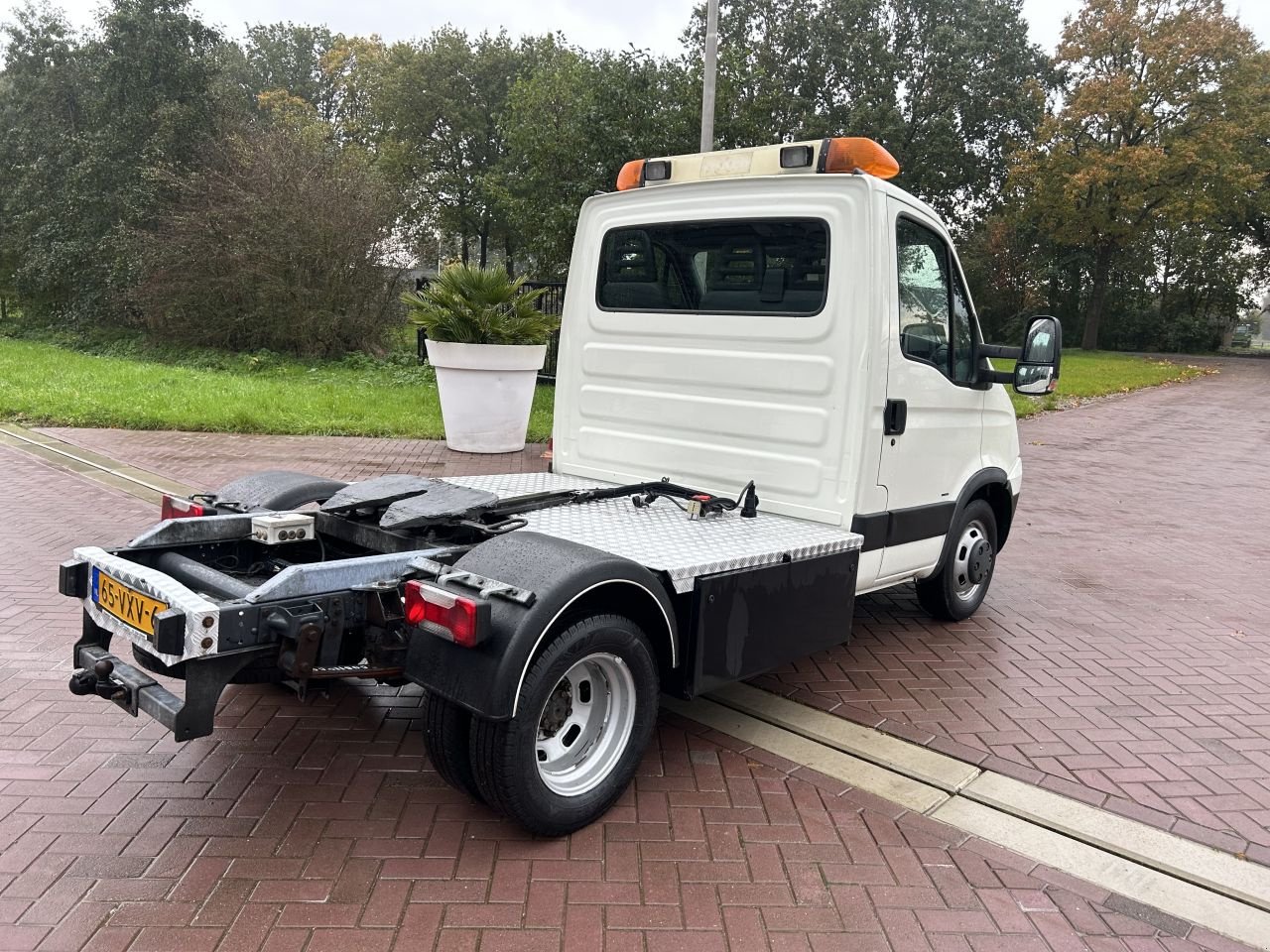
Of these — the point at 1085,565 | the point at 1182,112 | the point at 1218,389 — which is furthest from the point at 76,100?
the point at 1182,112

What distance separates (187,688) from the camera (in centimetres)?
267

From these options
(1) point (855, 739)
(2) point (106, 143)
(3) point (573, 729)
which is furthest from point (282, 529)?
(2) point (106, 143)

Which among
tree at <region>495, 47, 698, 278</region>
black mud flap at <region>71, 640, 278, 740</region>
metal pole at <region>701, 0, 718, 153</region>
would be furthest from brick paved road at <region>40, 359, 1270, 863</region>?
tree at <region>495, 47, 698, 278</region>

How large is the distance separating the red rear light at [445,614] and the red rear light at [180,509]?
1.51m

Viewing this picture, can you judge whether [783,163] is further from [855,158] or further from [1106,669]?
[1106,669]

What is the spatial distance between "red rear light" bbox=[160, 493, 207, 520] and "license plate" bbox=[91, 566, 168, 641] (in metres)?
0.73

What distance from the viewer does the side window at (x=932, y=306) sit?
422 cm

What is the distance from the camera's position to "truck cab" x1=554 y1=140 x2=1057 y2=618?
402 cm

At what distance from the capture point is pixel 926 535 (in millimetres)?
4605

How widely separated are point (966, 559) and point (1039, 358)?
4.17 ft

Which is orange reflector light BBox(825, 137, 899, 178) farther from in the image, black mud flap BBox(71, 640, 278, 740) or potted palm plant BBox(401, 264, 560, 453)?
potted palm plant BBox(401, 264, 560, 453)

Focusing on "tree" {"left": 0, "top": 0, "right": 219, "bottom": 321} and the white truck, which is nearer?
the white truck

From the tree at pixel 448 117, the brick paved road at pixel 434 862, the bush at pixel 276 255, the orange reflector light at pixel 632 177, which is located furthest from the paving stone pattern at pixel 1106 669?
the tree at pixel 448 117

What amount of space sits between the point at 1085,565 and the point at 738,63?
12.5 meters
